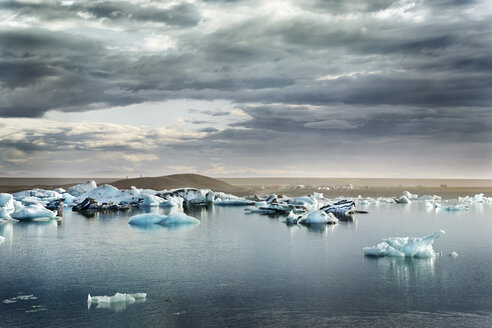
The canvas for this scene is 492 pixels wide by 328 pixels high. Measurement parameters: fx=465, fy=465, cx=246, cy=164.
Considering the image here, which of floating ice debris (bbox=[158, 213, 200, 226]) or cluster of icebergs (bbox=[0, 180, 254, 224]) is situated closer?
floating ice debris (bbox=[158, 213, 200, 226])

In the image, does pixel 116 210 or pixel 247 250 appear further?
pixel 116 210

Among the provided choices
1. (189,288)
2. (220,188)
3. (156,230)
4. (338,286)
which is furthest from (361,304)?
(220,188)

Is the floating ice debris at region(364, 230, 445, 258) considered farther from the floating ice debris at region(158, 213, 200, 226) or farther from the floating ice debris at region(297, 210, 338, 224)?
the floating ice debris at region(158, 213, 200, 226)

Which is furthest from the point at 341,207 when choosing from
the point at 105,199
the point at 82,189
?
the point at 82,189

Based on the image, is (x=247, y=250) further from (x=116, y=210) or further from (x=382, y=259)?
(x=116, y=210)

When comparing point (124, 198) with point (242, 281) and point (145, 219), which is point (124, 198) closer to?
point (145, 219)

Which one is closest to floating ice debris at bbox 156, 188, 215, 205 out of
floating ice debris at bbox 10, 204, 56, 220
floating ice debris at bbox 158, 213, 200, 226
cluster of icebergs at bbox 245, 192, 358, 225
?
cluster of icebergs at bbox 245, 192, 358, 225
